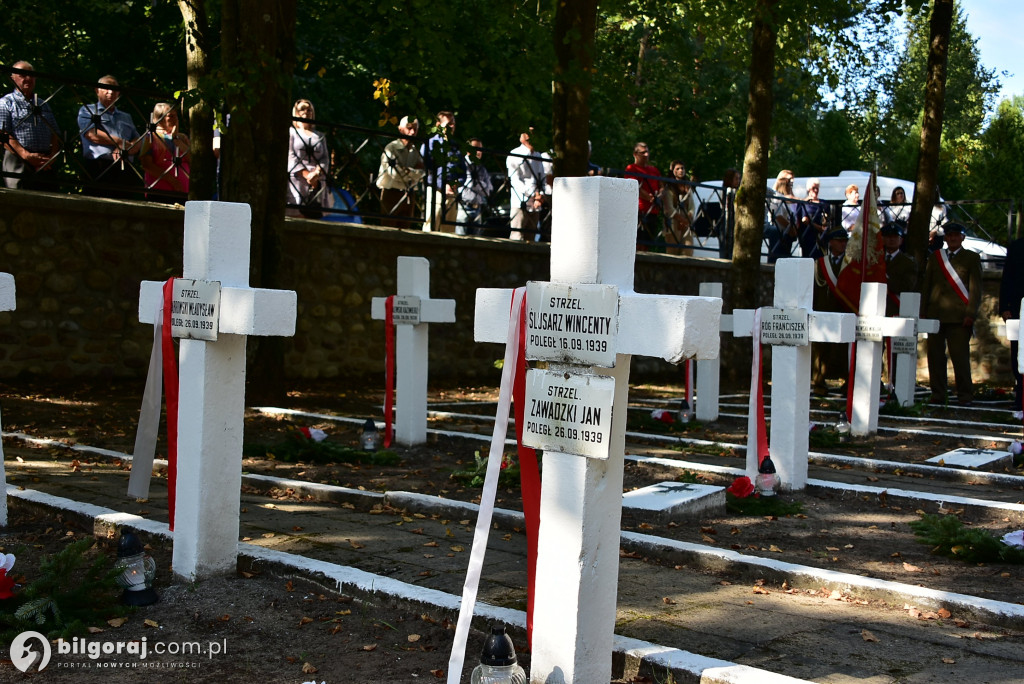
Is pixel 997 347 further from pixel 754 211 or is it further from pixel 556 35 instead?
pixel 556 35

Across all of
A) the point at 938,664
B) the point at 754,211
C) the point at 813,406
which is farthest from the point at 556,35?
the point at 938,664

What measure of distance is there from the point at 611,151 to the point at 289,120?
17.4m

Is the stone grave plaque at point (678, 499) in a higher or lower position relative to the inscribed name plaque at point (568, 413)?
lower

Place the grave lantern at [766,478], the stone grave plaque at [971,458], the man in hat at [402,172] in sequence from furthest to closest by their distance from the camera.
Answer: the man in hat at [402,172] → the stone grave plaque at [971,458] → the grave lantern at [766,478]

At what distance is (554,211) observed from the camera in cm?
356

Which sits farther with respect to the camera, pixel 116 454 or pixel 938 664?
pixel 116 454

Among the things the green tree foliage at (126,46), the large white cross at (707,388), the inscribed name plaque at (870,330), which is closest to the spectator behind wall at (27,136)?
the green tree foliage at (126,46)

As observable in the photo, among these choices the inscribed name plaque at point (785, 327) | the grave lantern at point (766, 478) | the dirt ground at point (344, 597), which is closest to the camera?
the dirt ground at point (344, 597)

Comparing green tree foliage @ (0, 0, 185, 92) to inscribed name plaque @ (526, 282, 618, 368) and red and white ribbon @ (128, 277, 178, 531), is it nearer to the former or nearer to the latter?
red and white ribbon @ (128, 277, 178, 531)

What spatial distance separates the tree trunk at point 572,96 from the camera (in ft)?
36.0

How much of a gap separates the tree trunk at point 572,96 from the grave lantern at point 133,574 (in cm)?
763

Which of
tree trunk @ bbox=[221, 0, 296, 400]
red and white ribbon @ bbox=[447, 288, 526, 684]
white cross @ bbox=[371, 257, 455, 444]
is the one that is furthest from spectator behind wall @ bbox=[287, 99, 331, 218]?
red and white ribbon @ bbox=[447, 288, 526, 684]

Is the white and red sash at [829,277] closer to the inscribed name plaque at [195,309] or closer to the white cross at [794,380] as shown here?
the white cross at [794,380]

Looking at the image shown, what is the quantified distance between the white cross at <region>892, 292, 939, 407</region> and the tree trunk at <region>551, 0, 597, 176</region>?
13.1 feet
